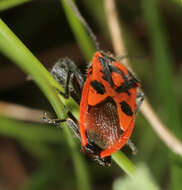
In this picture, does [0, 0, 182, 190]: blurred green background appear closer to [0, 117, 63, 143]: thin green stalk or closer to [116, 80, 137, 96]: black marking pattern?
[0, 117, 63, 143]: thin green stalk

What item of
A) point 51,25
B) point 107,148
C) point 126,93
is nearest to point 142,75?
point 51,25

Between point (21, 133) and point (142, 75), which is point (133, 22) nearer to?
point (142, 75)

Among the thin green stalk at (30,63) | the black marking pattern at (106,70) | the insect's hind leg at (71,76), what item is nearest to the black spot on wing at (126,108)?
the black marking pattern at (106,70)

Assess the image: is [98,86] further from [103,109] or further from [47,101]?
[47,101]

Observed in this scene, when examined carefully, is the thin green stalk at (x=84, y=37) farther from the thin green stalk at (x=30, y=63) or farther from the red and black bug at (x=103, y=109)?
the thin green stalk at (x=30, y=63)

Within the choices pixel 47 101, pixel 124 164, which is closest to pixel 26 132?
pixel 47 101

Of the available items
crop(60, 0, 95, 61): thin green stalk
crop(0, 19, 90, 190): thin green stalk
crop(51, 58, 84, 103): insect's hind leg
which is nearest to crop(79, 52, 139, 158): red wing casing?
crop(51, 58, 84, 103): insect's hind leg

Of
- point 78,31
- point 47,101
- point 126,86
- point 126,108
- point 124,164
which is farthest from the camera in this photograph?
point 47,101

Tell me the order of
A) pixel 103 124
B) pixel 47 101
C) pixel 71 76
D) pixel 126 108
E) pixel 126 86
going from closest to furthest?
pixel 103 124
pixel 126 108
pixel 126 86
pixel 71 76
pixel 47 101
